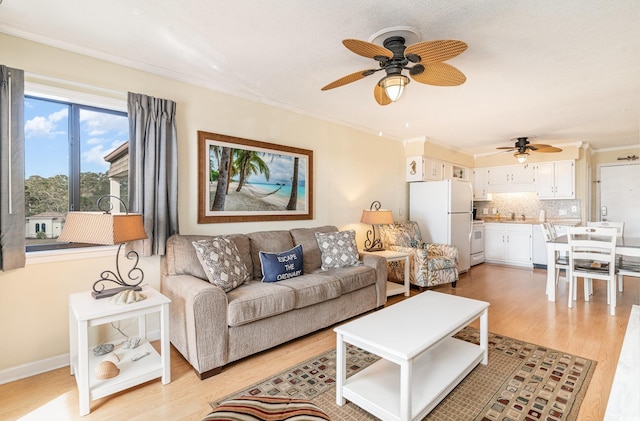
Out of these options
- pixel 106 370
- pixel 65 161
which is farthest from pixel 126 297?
pixel 65 161

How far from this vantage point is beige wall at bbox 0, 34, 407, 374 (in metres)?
2.21

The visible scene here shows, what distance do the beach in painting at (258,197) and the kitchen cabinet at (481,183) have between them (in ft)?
16.1

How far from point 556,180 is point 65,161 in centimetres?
748

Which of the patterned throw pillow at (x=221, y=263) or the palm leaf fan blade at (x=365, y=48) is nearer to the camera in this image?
the palm leaf fan blade at (x=365, y=48)

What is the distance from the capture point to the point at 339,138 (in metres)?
4.42

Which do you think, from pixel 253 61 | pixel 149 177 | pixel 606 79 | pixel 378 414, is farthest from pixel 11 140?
pixel 606 79

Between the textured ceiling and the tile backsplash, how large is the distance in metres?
2.82

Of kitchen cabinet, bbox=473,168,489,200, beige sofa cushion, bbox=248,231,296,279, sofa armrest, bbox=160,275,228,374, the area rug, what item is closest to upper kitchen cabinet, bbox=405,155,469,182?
kitchen cabinet, bbox=473,168,489,200

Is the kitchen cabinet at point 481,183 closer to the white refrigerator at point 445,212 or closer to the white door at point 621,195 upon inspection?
the white refrigerator at point 445,212

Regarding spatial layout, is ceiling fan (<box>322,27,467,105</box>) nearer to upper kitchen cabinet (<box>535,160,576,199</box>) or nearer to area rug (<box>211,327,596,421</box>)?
area rug (<box>211,327,596,421</box>)

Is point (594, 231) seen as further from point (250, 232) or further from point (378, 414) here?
point (250, 232)

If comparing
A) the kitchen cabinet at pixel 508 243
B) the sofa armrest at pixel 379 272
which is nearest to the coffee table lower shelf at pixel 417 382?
the sofa armrest at pixel 379 272

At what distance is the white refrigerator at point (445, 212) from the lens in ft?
17.0

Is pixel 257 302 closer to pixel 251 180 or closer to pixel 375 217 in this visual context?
pixel 251 180
